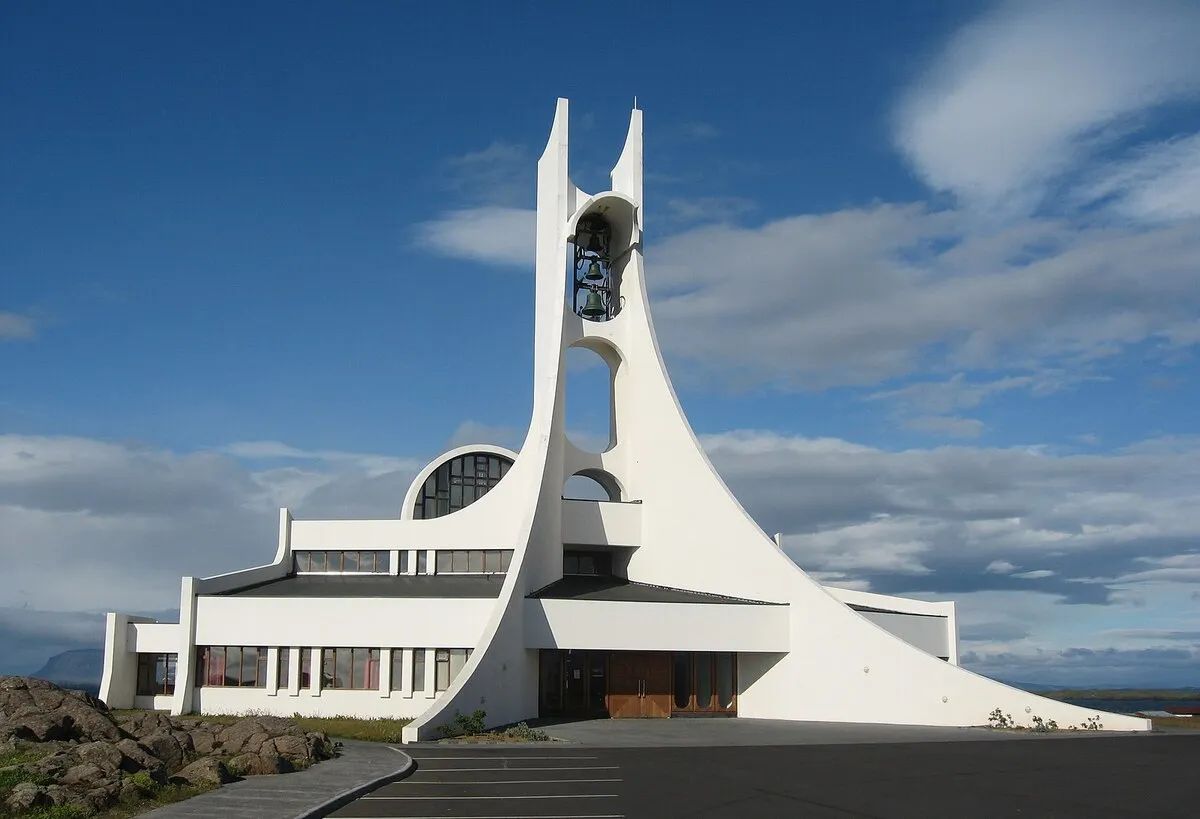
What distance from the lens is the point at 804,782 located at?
14.7m

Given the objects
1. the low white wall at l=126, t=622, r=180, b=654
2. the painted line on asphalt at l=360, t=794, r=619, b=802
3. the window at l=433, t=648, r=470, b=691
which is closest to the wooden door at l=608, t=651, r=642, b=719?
the window at l=433, t=648, r=470, b=691

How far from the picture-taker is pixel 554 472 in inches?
1175

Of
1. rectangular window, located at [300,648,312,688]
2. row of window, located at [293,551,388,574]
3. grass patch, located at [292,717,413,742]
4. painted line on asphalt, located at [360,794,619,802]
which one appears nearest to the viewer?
painted line on asphalt, located at [360,794,619,802]

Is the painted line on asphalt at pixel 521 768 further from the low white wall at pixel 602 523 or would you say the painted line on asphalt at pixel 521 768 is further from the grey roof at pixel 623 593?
the low white wall at pixel 602 523

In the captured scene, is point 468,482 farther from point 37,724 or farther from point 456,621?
point 37,724

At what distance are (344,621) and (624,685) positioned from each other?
23.9 ft

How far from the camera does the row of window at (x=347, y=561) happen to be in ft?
108

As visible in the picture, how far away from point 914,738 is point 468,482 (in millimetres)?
18490

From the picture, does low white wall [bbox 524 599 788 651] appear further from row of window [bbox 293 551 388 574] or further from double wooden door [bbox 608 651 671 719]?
row of window [bbox 293 551 388 574]

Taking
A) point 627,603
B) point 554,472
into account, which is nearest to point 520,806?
point 627,603

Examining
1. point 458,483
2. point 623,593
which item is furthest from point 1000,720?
point 458,483

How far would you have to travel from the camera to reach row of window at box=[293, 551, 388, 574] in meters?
33.0

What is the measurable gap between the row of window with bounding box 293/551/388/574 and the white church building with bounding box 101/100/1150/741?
0.07 metres

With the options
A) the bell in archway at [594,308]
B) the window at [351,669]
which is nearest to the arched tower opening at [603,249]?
the bell in archway at [594,308]
